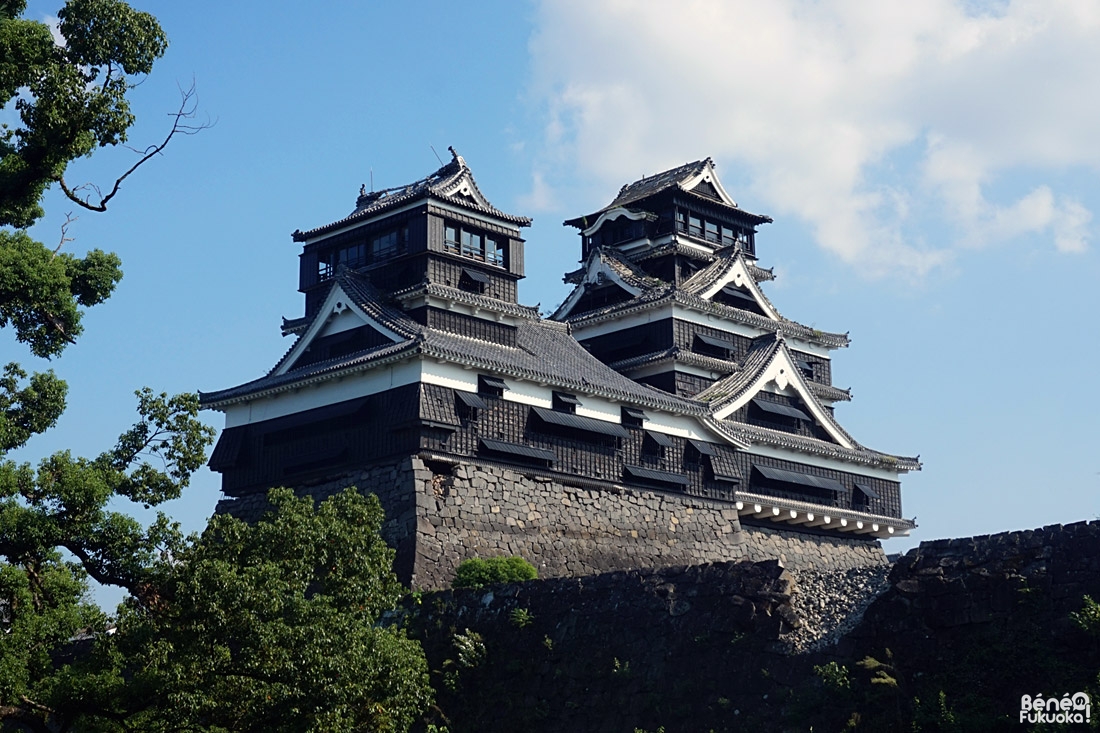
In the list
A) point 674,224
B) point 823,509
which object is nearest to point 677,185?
point 674,224

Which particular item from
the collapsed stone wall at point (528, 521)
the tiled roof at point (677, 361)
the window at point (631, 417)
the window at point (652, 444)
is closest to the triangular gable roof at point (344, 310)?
the collapsed stone wall at point (528, 521)

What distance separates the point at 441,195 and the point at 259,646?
19654 millimetres

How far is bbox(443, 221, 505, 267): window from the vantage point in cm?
3853

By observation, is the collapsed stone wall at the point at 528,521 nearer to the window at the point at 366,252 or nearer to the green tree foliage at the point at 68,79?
the window at the point at 366,252

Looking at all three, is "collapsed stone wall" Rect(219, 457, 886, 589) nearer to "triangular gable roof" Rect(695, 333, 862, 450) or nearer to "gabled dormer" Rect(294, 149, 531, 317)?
"triangular gable roof" Rect(695, 333, 862, 450)

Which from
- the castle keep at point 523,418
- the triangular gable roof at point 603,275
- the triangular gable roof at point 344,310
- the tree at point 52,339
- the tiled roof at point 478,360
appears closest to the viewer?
the tree at point 52,339

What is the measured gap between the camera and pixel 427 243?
3759 cm

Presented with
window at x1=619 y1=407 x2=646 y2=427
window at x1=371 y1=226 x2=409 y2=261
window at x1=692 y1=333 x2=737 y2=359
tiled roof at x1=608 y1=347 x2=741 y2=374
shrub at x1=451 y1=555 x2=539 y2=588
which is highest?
window at x1=371 y1=226 x2=409 y2=261

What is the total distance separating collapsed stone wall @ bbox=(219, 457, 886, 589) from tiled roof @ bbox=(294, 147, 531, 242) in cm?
770

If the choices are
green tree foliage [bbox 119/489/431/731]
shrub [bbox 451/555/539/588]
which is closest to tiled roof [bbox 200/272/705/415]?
shrub [bbox 451/555/539/588]

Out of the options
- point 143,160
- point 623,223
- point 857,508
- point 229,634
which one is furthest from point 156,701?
point 623,223

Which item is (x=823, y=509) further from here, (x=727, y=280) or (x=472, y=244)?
(x=472, y=244)

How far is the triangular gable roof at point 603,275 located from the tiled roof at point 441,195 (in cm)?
879

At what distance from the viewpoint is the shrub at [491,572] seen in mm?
31078
